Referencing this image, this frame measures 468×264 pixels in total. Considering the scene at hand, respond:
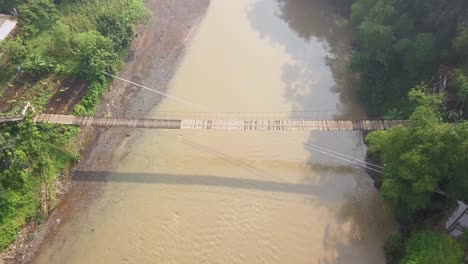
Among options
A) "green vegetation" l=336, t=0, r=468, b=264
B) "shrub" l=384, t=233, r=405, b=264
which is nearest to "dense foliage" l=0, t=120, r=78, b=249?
"green vegetation" l=336, t=0, r=468, b=264

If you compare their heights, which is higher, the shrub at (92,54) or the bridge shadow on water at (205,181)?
the shrub at (92,54)

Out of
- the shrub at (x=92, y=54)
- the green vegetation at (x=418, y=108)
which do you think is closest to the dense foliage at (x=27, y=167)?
the shrub at (x=92, y=54)

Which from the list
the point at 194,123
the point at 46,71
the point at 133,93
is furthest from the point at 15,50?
the point at 194,123

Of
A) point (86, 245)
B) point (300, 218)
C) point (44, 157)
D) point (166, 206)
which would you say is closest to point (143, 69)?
point (44, 157)

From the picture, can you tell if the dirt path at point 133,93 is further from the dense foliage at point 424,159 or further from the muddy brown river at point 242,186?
the dense foliage at point 424,159

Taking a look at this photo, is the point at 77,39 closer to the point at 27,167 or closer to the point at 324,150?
the point at 27,167

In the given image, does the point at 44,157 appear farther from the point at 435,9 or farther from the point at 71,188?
the point at 435,9
